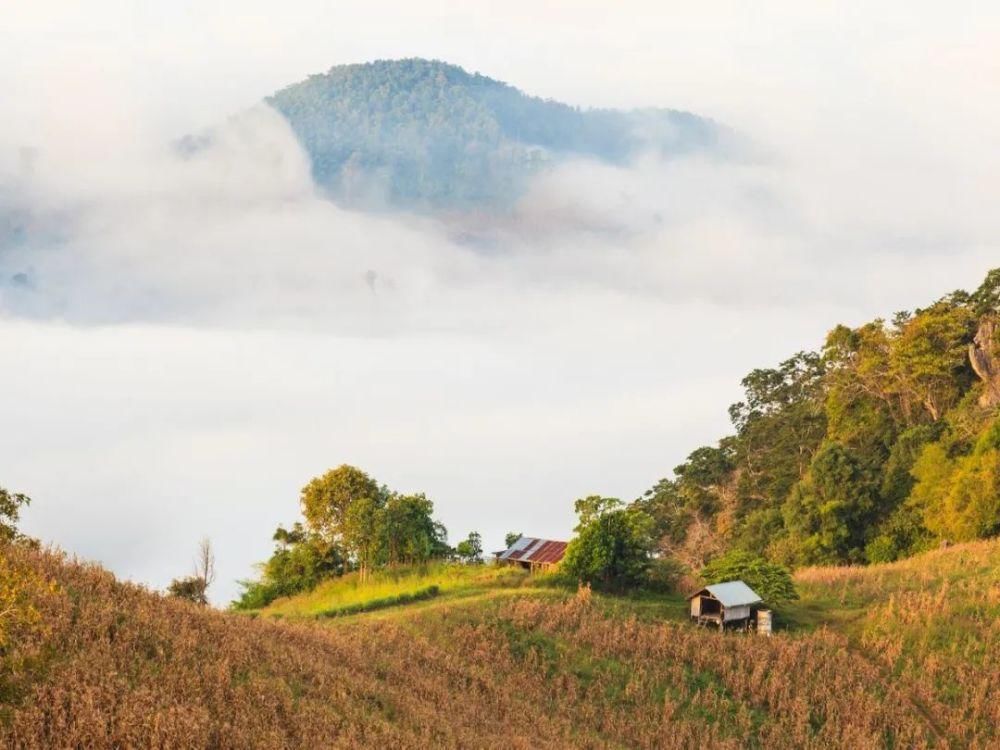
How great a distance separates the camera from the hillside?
1661cm

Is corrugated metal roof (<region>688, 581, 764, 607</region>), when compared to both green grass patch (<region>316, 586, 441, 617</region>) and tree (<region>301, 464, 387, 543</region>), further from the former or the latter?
tree (<region>301, 464, 387, 543</region>)

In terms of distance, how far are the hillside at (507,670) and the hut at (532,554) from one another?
927cm

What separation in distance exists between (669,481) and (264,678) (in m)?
62.5

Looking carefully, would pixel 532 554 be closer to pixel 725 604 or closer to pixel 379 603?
pixel 379 603

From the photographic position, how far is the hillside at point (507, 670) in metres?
16.6

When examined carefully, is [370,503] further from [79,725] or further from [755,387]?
[755,387]

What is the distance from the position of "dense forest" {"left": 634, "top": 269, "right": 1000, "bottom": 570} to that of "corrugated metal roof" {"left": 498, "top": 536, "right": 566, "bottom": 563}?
14.4m

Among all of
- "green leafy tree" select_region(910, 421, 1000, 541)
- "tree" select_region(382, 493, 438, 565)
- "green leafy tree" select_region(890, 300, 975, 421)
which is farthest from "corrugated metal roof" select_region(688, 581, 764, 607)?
"green leafy tree" select_region(890, 300, 975, 421)

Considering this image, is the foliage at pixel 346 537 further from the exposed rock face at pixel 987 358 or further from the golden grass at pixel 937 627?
the exposed rock face at pixel 987 358

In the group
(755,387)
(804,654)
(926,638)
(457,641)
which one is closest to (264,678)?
(457,641)

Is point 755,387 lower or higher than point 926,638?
higher

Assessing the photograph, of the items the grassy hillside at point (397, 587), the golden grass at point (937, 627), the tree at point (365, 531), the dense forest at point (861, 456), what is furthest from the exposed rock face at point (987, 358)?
the tree at point (365, 531)

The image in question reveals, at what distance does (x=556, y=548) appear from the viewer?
47.4 meters

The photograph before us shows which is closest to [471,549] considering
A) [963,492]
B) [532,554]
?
[532,554]
